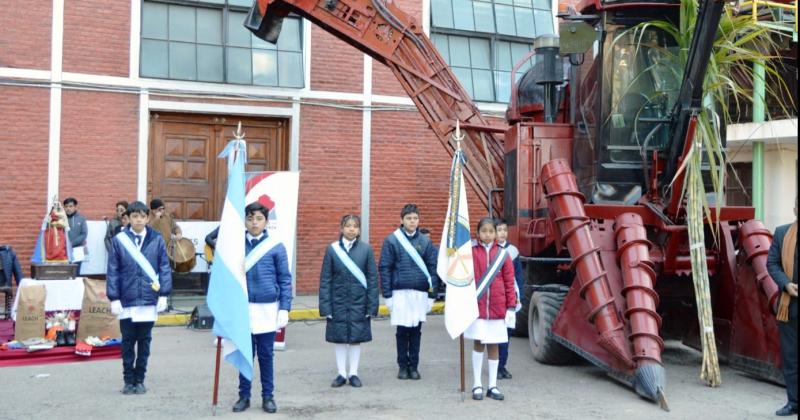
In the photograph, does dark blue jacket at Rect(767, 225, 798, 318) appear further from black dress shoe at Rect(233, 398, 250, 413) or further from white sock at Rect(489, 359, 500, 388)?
black dress shoe at Rect(233, 398, 250, 413)

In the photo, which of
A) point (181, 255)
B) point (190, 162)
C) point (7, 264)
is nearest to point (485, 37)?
point (190, 162)

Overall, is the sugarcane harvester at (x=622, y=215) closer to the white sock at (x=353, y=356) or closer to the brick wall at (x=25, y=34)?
the white sock at (x=353, y=356)

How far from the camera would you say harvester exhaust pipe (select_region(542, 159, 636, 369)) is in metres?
7.19

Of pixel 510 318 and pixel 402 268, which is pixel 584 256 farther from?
pixel 402 268

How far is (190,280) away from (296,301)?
185 centimetres

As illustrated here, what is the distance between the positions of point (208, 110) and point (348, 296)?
7255 millimetres

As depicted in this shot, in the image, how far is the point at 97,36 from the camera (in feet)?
43.1

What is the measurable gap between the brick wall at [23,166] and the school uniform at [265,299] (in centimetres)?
740

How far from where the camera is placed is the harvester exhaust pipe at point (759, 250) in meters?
7.38

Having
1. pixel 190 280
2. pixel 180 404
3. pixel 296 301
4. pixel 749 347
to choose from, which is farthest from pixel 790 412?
pixel 190 280

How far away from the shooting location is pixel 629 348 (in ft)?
23.5

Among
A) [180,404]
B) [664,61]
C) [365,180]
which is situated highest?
[664,61]

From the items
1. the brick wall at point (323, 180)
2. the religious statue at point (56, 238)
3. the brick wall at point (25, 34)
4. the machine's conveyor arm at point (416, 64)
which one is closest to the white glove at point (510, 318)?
the machine's conveyor arm at point (416, 64)

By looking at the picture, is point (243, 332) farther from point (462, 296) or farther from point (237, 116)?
point (237, 116)
